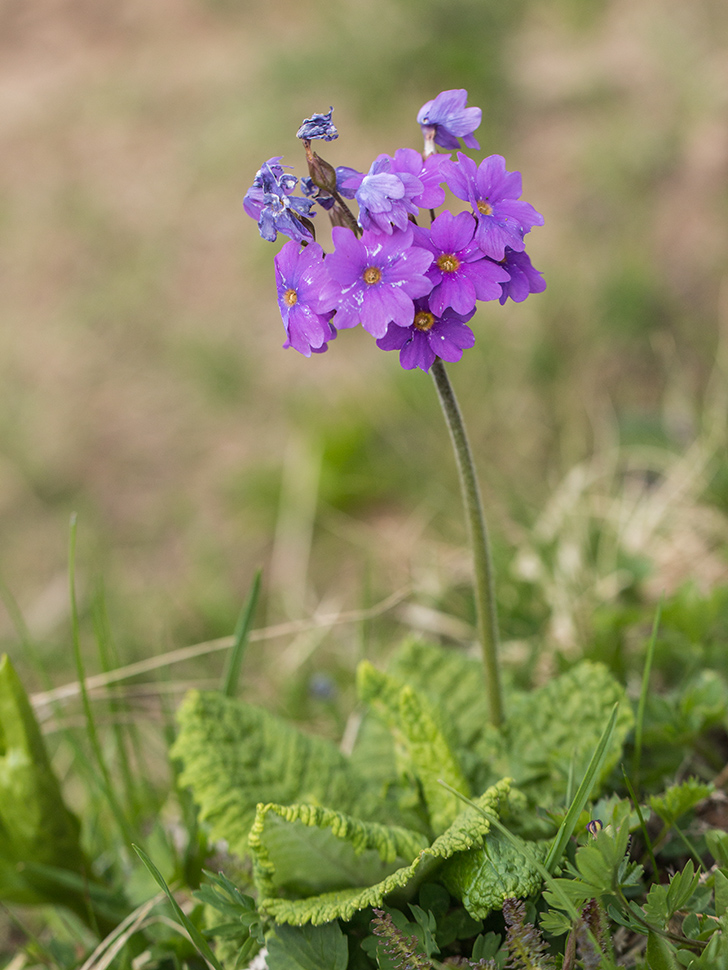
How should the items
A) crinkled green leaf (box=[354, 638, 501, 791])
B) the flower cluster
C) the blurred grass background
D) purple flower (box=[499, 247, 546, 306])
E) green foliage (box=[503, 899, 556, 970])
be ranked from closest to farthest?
green foliage (box=[503, 899, 556, 970]), the flower cluster, purple flower (box=[499, 247, 546, 306]), crinkled green leaf (box=[354, 638, 501, 791]), the blurred grass background

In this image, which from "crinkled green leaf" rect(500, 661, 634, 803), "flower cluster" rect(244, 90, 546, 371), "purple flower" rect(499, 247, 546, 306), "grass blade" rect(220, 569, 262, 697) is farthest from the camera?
"grass blade" rect(220, 569, 262, 697)

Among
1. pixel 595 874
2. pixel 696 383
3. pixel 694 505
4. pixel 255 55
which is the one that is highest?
pixel 255 55

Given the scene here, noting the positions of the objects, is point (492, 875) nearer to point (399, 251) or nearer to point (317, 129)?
point (399, 251)

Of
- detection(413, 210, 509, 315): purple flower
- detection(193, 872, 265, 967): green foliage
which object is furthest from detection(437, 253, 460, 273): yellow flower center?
detection(193, 872, 265, 967): green foliage

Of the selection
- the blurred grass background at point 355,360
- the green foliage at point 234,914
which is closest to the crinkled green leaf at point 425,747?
the green foliage at point 234,914

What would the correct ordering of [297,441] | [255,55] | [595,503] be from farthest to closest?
[255,55] < [297,441] < [595,503]

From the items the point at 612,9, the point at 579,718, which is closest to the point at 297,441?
the point at 579,718

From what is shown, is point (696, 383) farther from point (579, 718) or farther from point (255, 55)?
point (255, 55)

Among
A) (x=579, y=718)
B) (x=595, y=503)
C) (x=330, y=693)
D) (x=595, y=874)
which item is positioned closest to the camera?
(x=595, y=874)

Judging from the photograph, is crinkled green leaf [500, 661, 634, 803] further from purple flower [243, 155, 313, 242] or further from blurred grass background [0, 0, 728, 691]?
purple flower [243, 155, 313, 242]
